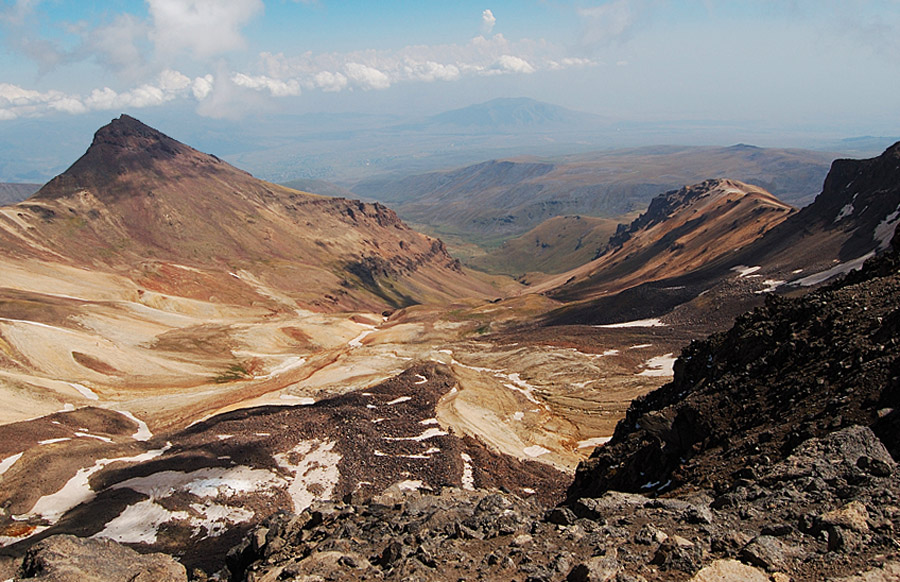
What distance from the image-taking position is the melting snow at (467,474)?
144 feet

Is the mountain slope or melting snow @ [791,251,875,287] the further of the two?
the mountain slope

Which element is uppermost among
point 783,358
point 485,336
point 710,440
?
point 783,358

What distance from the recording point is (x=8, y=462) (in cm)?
4591

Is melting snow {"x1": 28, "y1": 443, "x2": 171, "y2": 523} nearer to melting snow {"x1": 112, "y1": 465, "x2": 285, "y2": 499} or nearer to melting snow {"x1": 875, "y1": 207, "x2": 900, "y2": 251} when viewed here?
melting snow {"x1": 112, "y1": 465, "x2": 285, "y2": 499}

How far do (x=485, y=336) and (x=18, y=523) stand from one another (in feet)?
260

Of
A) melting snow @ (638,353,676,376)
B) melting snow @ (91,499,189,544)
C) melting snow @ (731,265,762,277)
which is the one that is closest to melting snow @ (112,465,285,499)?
melting snow @ (91,499,189,544)

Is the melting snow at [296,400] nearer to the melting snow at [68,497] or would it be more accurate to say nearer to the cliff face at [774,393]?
the melting snow at [68,497]

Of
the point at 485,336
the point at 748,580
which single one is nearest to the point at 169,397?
the point at 485,336

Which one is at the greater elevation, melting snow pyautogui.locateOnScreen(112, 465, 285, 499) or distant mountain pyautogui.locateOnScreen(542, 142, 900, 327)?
distant mountain pyautogui.locateOnScreen(542, 142, 900, 327)

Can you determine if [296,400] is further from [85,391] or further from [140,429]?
[85,391]

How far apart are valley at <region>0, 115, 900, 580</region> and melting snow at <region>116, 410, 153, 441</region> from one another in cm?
30

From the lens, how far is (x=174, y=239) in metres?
177

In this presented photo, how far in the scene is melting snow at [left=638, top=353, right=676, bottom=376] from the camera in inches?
2712

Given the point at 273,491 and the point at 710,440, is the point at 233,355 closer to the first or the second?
the point at 273,491
